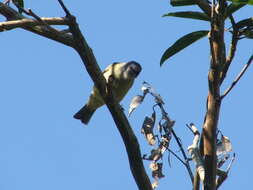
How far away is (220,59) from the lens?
2424mm

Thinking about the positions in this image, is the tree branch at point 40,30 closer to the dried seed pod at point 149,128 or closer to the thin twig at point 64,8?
the thin twig at point 64,8

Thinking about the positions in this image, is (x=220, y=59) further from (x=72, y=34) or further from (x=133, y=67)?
(x=133, y=67)

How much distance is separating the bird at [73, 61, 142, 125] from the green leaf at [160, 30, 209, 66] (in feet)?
9.03

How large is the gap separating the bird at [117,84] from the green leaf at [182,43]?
9.03 ft

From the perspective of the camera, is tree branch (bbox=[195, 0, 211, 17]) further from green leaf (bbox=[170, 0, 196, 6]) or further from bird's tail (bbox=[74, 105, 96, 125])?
bird's tail (bbox=[74, 105, 96, 125])

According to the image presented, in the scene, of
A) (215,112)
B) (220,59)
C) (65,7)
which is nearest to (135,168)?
(215,112)

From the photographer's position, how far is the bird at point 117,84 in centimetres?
596

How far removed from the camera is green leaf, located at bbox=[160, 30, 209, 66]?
288 cm

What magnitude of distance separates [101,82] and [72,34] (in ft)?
1.01

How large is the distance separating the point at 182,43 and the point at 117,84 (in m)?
3.04

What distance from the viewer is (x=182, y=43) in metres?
2.93

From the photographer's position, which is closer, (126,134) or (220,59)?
(220,59)

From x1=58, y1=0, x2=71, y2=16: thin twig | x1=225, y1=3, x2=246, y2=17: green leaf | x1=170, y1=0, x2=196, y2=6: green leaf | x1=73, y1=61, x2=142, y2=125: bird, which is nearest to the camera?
x1=58, y1=0, x2=71, y2=16: thin twig

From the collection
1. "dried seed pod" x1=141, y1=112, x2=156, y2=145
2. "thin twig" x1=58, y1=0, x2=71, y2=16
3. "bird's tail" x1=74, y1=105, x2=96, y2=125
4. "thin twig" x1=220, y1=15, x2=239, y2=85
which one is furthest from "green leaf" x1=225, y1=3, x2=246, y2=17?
"bird's tail" x1=74, y1=105, x2=96, y2=125
